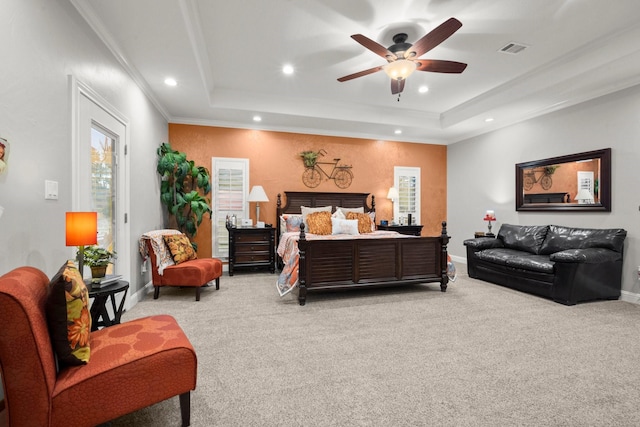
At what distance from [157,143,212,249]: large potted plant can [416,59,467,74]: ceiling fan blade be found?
12.3 ft

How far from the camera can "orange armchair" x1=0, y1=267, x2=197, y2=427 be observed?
3.83 ft

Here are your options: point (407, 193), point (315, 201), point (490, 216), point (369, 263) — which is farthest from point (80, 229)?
point (407, 193)

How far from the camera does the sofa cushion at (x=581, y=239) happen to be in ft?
13.1

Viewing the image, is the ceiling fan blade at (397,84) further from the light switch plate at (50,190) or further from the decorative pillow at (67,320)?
the decorative pillow at (67,320)

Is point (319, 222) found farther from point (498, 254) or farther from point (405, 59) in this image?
point (405, 59)

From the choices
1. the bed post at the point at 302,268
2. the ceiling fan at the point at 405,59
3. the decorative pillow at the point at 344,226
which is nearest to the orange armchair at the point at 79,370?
the bed post at the point at 302,268

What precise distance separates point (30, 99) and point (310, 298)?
10.8ft

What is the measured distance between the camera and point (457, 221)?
7066mm

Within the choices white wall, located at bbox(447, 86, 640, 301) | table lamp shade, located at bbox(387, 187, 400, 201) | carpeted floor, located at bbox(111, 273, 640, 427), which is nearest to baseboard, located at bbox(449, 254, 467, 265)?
white wall, located at bbox(447, 86, 640, 301)

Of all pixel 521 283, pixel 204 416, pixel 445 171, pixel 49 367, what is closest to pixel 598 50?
pixel 521 283

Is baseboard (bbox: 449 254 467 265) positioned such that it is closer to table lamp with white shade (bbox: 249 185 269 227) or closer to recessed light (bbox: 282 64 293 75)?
table lamp with white shade (bbox: 249 185 269 227)

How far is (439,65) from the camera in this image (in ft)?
11.4

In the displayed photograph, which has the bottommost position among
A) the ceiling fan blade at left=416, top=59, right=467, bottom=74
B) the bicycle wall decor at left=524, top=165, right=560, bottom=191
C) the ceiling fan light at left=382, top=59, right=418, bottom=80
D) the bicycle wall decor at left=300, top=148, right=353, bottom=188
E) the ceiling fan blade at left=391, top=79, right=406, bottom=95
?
the bicycle wall decor at left=524, top=165, right=560, bottom=191

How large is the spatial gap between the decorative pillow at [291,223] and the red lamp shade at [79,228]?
12.3 ft
